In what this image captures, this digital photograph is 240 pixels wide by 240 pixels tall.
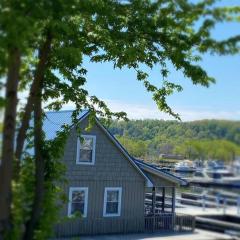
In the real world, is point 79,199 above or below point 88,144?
below

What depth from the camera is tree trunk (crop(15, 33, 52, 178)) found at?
1048 cm

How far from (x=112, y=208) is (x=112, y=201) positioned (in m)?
0.34

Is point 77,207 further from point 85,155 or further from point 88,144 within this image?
point 88,144

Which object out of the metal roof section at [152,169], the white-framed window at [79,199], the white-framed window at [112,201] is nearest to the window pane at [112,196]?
the white-framed window at [112,201]

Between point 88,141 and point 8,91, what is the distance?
18686mm

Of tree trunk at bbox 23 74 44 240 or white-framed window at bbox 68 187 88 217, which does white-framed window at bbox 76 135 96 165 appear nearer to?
white-framed window at bbox 68 187 88 217

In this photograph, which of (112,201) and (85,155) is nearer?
(85,155)

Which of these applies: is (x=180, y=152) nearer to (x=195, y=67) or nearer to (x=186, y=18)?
(x=195, y=67)

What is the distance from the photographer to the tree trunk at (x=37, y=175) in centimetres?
1014

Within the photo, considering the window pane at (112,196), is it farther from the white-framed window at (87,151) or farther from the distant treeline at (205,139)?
the distant treeline at (205,139)

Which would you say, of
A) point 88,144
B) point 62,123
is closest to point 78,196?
point 88,144

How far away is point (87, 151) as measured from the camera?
28141 millimetres

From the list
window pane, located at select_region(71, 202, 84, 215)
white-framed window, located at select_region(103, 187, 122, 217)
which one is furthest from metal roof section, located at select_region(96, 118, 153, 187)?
window pane, located at select_region(71, 202, 84, 215)

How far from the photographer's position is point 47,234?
10133 mm
